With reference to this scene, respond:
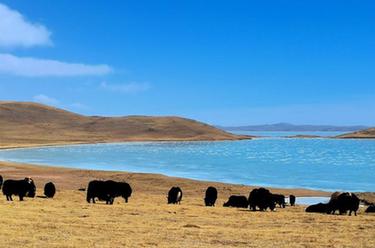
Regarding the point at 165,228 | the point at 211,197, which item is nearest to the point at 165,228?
the point at 165,228

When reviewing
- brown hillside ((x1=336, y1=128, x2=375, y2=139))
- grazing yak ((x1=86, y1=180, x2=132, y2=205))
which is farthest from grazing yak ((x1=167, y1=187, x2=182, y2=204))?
brown hillside ((x1=336, y1=128, x2=375, y2=139))

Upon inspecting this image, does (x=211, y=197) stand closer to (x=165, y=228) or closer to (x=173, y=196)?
(x=173, y=196)

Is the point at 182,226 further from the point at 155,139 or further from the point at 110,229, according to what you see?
the point at 155,139

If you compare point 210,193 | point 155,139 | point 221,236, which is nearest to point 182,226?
point 221,236

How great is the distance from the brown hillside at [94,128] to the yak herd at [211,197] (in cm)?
12308

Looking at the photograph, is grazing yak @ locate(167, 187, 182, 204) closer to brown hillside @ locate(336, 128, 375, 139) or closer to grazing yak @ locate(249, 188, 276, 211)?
grazing yak @ locate(249, 188, 276, 211)

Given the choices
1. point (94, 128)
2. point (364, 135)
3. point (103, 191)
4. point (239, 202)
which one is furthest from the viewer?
point (364, 135)

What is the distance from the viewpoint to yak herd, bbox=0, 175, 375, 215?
858 inches

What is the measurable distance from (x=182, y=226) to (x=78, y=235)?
351cm

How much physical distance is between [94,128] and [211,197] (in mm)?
159817

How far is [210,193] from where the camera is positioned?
25.1 m

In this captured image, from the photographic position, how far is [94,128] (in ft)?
596

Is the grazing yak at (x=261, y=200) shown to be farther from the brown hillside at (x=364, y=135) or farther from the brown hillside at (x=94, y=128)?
the brown hillside at (x=364, y=135)

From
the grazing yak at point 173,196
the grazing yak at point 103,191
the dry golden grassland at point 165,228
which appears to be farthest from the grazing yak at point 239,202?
the grazing yak at point 103,191
